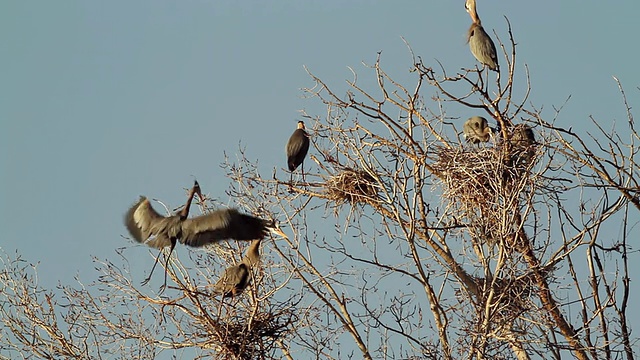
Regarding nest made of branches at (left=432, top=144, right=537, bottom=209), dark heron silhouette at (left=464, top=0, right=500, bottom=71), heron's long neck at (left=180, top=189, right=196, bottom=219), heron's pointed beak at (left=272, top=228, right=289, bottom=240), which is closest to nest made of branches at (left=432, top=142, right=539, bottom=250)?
nest made of branches at (left=432, top=144, right=537, bottom=209)

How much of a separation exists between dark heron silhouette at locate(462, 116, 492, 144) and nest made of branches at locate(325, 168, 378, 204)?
2360mm

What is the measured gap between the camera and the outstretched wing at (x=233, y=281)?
10.8 meters

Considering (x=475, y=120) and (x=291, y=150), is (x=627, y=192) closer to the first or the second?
(x=475, y=120)

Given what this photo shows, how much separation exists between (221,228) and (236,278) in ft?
2.02

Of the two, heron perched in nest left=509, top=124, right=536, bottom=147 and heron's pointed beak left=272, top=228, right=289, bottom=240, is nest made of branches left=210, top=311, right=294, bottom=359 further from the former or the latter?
heron perched in nest left=509, top=124, right=536, bottom=147

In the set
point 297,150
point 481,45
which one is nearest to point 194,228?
point 297,150

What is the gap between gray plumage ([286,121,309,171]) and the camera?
14555 millimetres

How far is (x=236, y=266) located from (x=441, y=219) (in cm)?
195

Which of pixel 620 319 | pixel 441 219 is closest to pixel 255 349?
pixel 441 219

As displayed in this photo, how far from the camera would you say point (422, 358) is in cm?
952

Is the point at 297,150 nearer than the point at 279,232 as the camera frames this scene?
No

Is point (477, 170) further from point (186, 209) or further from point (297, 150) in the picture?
point (297, 150)

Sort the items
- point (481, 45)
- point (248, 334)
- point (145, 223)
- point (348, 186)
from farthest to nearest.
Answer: point (481, 45) → point (348, 186) → point (145, 223) → point (248, 334)

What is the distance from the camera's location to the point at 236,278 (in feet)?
36.5
